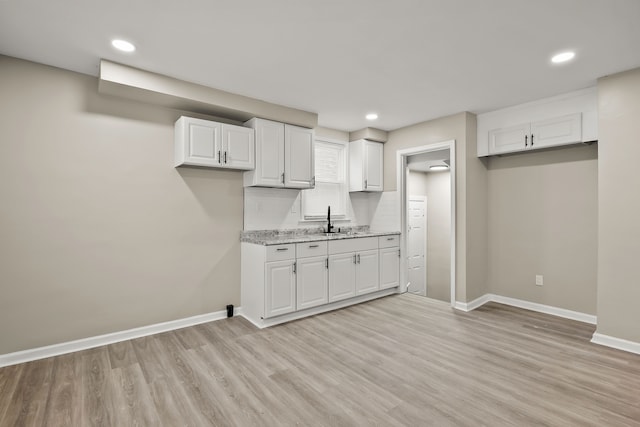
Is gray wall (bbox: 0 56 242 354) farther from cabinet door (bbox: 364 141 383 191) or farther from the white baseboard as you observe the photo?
the white baseboard

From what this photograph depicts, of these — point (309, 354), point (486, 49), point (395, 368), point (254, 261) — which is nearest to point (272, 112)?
point (254, 261)

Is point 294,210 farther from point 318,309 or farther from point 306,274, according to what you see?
point 318,309

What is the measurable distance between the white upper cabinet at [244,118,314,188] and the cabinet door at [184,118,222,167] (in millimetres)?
479

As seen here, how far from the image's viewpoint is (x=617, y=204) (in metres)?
2.92

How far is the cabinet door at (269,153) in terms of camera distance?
3697 millimetres

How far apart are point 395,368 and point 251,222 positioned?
92.8 inches

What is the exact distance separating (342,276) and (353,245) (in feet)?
1.46

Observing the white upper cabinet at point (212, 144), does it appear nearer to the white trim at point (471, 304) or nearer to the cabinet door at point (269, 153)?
the cabinet door at point (269, 153)

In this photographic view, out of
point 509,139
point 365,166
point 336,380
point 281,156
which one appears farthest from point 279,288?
point 509,139

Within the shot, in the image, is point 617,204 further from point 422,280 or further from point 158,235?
point 158,235

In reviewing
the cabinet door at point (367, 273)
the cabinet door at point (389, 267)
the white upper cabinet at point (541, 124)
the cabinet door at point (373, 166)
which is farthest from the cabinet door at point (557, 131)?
the cabinet door at point (367, 273)

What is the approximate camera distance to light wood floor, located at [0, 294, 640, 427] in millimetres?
1954

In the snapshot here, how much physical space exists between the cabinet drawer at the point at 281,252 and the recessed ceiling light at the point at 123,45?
2149mm

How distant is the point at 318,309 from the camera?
12.8 feet
